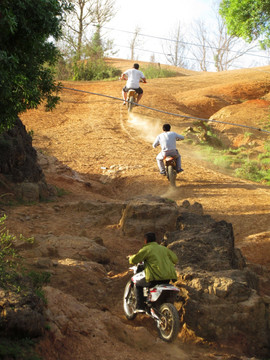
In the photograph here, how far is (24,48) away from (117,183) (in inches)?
314

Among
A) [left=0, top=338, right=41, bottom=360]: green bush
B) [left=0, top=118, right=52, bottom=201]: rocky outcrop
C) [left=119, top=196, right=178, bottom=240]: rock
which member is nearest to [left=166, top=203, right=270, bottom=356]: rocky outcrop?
[left=0, top=338, right=41, bottom=360]: green bush

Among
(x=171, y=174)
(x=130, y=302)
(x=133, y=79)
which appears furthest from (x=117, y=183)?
(x=130, y=302)

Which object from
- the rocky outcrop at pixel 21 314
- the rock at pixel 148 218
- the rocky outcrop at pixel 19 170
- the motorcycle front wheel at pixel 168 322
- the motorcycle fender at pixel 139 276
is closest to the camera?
the rocky outcrop at pixel 21 314

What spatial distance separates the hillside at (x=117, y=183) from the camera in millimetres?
5512

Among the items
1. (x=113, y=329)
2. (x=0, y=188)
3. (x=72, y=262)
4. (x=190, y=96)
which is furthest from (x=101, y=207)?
(x=190, y=96)

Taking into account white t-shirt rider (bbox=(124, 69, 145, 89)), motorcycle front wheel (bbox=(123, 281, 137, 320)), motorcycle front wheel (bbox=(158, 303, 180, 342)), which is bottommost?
motorcycle front wheel (bbox=(123, 281, 137, 320))

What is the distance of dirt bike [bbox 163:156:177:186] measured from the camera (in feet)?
39.5

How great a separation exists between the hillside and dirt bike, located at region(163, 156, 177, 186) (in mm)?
413

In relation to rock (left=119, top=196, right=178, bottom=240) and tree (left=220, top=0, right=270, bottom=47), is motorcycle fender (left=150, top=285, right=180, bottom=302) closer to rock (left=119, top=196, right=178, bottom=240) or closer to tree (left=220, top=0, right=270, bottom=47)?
rock (left=119, top=196, right=178, bottom=240)

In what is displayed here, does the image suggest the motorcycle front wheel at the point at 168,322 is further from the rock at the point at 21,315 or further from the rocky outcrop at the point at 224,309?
the rock at the point at 21,315

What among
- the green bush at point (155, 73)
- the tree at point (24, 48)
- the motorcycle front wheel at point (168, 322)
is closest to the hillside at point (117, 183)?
the motorcycle front wheel at point (168, 322)

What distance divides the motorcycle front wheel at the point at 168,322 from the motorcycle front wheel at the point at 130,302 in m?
0.68

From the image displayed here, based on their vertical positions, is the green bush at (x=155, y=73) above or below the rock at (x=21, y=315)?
above

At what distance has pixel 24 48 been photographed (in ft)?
19.7
